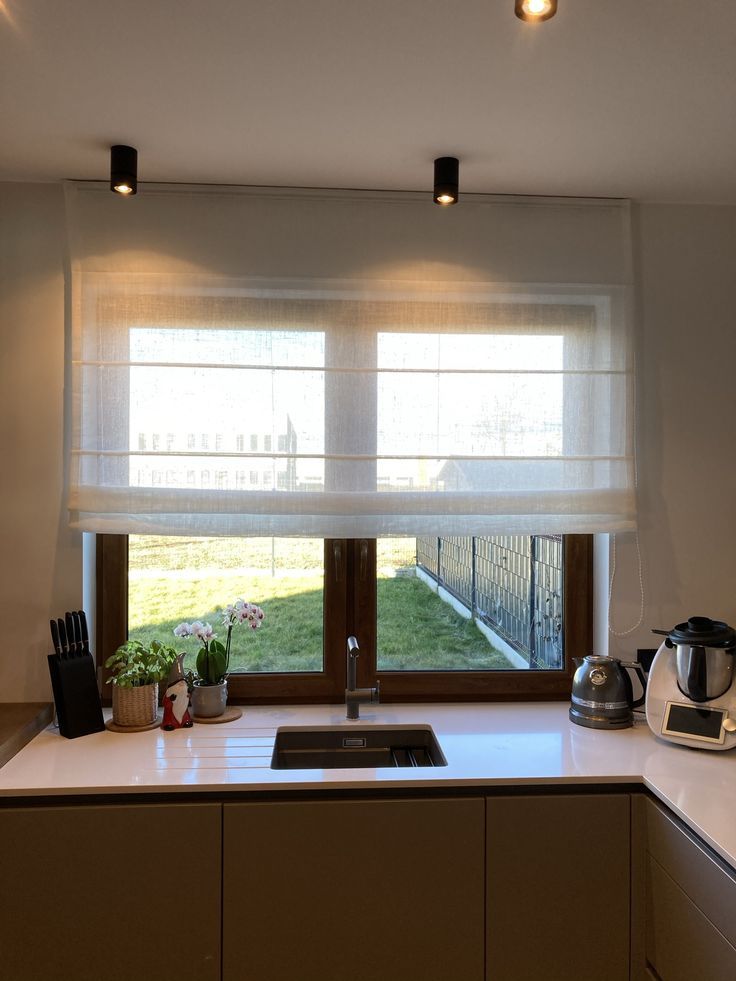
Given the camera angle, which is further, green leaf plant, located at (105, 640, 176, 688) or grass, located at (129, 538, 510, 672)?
grass, located at (129, 538, 510, 672)

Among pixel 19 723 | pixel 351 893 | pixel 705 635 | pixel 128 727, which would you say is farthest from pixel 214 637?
pixel 705 635

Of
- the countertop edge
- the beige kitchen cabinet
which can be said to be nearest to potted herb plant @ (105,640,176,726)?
the countertop edge

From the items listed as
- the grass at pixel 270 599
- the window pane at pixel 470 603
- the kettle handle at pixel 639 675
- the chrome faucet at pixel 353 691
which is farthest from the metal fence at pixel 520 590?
the chrome faucet at pixel 353 691

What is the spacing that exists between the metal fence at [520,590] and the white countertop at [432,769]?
0.36m

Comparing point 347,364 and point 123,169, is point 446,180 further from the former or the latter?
point 123,169

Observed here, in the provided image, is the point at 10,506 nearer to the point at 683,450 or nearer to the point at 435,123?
the point at 435,123

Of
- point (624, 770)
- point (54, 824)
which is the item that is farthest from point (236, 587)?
A: point (624, 770)

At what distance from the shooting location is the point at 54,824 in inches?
74.7

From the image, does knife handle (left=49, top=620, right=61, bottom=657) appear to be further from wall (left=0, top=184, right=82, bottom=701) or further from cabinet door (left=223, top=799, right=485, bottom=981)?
cabinet door (left=223, top=799, right=485, bottom=981)

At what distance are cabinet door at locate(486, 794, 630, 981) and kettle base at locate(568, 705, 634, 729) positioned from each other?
1.34 feet

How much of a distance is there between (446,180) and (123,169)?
94 cm

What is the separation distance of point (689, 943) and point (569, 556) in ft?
4.25

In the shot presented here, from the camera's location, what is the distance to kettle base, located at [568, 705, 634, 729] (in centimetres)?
236

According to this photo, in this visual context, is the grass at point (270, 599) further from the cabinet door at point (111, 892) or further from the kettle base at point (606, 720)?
the cabinet door at point (111, 892)
